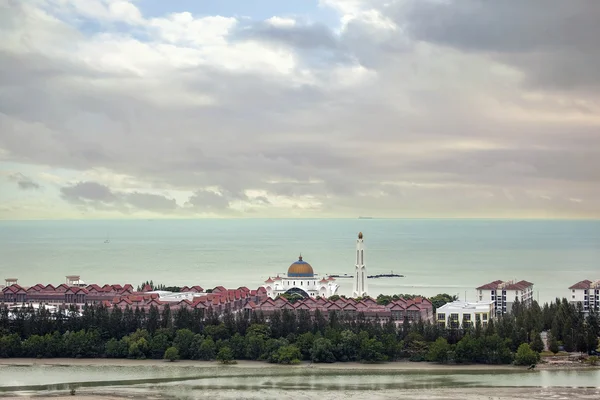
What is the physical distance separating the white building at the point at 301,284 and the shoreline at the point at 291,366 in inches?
800

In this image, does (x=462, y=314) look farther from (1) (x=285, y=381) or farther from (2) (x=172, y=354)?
(2) (x=172, y=354)

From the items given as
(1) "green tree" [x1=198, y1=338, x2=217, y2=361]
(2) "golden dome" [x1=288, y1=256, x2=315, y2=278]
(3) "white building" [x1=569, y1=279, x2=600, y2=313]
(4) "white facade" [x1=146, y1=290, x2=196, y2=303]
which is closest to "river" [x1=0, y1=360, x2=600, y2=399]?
(1) "green tree" [x1=198, y1=338, x2=217, y2=361]

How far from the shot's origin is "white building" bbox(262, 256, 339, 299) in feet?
178

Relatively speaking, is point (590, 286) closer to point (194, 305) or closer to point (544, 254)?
point (194, 305)

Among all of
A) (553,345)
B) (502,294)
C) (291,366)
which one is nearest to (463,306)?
(502,294)

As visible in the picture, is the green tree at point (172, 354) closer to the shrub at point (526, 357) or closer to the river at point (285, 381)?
the river at point (285, 381)

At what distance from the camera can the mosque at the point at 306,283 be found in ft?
178

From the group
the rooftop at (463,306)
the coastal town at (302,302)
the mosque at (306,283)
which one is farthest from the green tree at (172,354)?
the mosque at (306,283)

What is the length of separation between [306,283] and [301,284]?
29 cm

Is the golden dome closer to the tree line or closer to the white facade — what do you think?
the white facade

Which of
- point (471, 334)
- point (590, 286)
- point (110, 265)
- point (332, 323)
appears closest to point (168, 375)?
point (332, 323)

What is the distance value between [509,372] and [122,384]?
11.6 m

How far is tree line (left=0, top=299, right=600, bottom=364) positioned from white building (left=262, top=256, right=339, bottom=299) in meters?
16.7

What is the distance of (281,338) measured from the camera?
34844 millimetres
